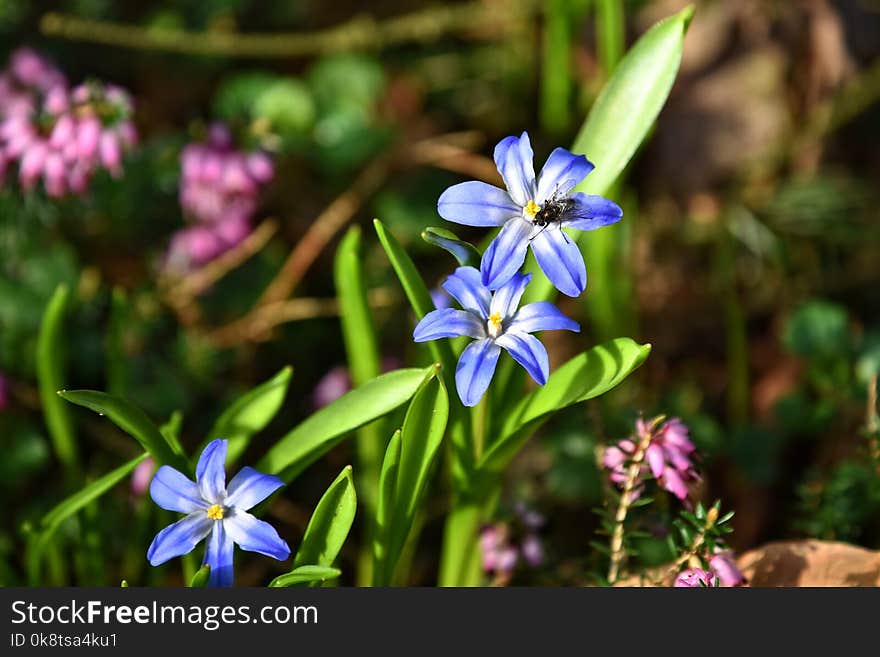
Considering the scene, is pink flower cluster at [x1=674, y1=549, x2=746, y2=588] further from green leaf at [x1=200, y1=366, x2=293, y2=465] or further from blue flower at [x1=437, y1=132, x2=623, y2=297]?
green leaf at [x1=200, y1=366, x2=293, y2=465]

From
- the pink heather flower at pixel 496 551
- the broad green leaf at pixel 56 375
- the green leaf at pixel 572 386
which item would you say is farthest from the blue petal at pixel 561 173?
the broad green leaf at pixel 56 375

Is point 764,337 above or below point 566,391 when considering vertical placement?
above

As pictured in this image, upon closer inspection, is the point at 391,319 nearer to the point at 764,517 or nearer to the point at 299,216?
the point at 299,216

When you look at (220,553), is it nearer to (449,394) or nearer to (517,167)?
(449,394)

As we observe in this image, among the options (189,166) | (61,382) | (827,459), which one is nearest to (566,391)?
(61,382)

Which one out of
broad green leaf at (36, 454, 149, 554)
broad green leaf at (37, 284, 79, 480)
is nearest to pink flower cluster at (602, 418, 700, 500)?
broad green leaf at (36, 454, 149, 554)
